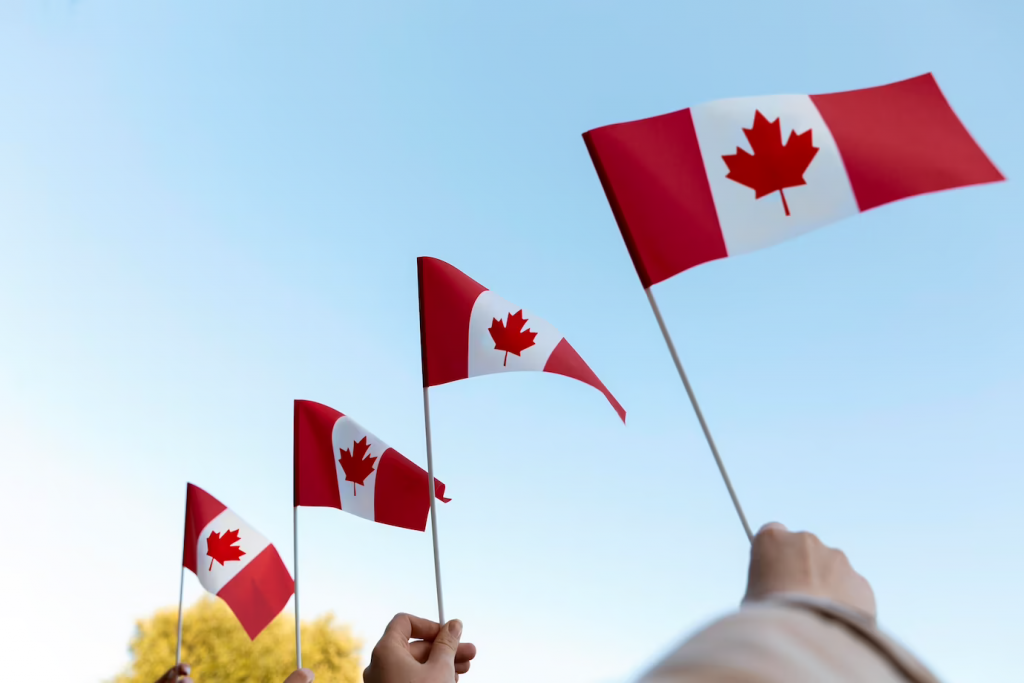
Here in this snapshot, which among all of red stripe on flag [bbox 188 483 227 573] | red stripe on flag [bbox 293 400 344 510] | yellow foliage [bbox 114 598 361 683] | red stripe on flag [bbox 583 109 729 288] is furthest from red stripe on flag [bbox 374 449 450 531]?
yellow foliage [bbox 114 598 361 683]

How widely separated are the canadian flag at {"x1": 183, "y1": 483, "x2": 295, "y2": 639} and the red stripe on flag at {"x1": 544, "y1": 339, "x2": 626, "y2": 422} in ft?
17.0

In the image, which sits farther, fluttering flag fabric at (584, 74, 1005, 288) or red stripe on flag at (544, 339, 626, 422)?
red stripe on flag at (544, 339, 626, 422)

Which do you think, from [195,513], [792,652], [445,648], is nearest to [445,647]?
[445,648]

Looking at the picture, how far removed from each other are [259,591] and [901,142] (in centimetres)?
747

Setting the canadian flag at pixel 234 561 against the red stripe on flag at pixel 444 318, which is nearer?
the red stripe on flag at pixel 444 318

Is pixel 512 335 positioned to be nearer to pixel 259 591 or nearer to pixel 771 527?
pixel 771 527

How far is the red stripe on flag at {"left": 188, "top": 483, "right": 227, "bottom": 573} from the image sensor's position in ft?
27.5

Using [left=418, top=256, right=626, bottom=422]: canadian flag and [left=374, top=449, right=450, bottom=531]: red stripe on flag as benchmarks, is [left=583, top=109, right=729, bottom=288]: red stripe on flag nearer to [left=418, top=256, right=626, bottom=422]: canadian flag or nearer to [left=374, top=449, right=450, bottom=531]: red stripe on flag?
[left=418, top=256, right=626, bottom=422]: canadian flag

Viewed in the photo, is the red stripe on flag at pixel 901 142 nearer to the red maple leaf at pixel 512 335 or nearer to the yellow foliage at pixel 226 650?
the red maple leaf at pixel 512 335

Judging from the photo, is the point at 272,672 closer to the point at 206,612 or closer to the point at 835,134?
the point at 206,612

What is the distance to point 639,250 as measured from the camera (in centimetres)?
312

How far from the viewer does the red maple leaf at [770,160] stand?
3088mm

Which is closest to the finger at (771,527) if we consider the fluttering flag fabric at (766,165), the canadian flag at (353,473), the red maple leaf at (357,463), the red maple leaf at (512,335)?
the fluttering flag fabric at (766,165)

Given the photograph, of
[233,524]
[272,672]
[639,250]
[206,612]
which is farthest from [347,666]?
[639,250]
